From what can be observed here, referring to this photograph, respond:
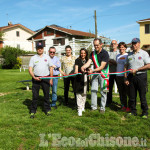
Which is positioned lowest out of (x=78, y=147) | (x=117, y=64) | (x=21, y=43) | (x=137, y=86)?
(x=78, y=147)

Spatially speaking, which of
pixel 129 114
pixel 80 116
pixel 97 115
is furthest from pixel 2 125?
pixel 129 114

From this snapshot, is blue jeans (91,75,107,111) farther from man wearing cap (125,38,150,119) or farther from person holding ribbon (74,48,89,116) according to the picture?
man wearing cap (125,38,150,119)

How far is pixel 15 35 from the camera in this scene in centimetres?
4831

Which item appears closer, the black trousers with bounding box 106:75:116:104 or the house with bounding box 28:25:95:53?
the black trousers with bounding box 106:75:116:104

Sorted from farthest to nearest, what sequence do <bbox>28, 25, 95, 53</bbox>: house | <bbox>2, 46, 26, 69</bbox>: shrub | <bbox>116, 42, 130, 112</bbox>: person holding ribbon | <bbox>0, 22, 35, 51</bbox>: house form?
<bbox>0, 22, 35, 51</bbox>: house < <bbox>28, 25, 95, 53</bbox>: house < <bbox>2, 46, 26, 69</bbox>: shrub < <bbox>116, 42, 130, 112</bbox>: person holding ribbon

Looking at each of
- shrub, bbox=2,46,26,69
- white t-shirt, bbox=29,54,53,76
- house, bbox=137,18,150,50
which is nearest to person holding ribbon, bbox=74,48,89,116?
white t-shirt, bbox=29,54,53,76

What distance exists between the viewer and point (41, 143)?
3557 millimetres

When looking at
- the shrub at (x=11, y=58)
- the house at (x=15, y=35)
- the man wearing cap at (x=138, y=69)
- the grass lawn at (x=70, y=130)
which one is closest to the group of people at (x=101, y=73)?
the man wearing cap at (x=138, y=69)

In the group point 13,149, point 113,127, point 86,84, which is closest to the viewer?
point 13,149

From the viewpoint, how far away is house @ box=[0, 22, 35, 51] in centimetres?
4649

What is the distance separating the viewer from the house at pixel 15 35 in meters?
46.5

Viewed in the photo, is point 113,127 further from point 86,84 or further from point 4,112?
point 4,112

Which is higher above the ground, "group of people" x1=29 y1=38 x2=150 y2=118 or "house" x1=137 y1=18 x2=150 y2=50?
"house" x1=137 y1=18 x2=150 y2=50

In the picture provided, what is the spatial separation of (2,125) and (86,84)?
2.46 metres
